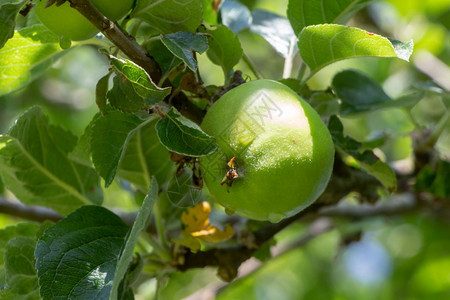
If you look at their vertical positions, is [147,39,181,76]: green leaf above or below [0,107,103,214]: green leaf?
above

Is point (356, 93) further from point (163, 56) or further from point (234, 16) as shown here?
point (163, 56)

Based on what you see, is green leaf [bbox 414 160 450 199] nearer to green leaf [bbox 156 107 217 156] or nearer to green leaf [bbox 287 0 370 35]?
green leaf [bbox 287 0 370 35]

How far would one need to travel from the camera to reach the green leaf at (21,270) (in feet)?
3.25

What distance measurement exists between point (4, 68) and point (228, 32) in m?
0.39

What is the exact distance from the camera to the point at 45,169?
3.81ft

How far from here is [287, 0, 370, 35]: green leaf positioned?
103 cm

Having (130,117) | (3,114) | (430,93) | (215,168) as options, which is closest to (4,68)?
(130,117)

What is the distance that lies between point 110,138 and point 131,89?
111 mm

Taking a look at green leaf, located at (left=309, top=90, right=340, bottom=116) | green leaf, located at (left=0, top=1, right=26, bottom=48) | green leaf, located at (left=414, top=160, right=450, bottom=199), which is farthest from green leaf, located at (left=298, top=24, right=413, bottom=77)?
green leaf, located at (left=414, top=160, right=450, bottom=199)

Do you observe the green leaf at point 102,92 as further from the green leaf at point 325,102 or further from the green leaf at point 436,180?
the green leaf at point 436,180

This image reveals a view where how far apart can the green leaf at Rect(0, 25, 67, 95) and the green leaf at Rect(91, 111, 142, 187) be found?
0.20m

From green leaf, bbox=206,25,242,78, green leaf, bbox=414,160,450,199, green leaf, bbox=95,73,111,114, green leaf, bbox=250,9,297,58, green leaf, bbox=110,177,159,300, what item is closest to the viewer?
green leaf, bbox=110,177,159,300

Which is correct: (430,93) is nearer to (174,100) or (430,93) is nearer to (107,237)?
(174,100)

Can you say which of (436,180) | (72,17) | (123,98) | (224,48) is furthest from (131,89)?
(436,180)
